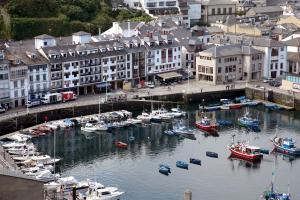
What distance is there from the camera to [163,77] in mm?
52250

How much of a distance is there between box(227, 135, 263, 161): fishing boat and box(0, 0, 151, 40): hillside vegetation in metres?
26.0

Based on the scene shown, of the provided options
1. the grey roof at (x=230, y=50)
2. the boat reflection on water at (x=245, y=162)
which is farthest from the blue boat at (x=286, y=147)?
the grey roof at (x=230, y=50)

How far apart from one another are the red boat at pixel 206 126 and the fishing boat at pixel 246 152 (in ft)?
16.1

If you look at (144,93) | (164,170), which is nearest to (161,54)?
(144,93)

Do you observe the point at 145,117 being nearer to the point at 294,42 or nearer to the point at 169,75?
the point at 169,75

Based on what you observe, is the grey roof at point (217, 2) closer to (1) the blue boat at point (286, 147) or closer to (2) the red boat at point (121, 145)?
(1) the blue boat at point (286, 147)

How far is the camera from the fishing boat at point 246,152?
1433 inches

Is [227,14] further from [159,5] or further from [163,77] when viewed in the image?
[163,77]

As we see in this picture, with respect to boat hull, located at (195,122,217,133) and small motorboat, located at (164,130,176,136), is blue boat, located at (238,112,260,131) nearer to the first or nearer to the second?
boat hull, located at (195,122,217,133)

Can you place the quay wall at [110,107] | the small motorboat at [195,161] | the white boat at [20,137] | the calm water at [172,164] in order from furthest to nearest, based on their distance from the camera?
the quay wall at [110,107] < the white boat at [20,137] < the small motorboat at [195,161] < the calm water at [172,164]

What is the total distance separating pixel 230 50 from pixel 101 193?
85.7 ft

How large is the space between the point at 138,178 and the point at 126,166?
2201mm

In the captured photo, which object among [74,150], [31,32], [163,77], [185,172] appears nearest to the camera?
[185,172]

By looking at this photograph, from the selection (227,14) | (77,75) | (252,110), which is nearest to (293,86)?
(252,110)
